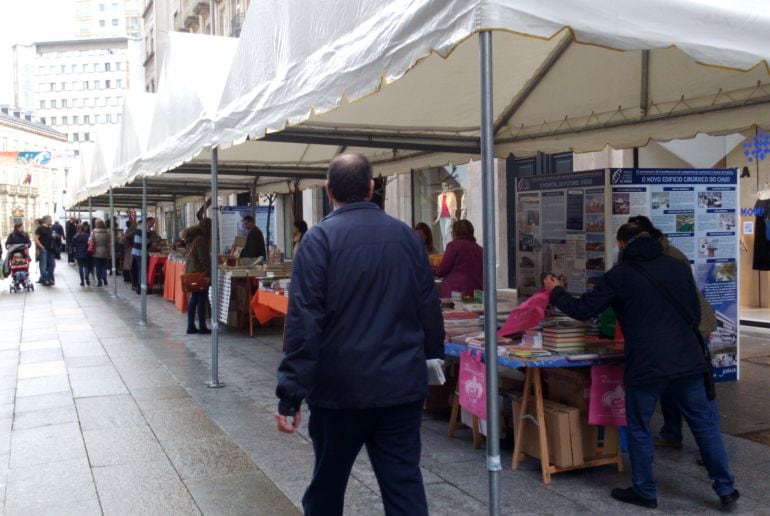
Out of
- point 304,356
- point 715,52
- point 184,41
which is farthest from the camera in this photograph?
point 184,41

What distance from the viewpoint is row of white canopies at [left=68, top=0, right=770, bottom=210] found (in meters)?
3.37

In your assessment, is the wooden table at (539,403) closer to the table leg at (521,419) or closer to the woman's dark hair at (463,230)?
the table leg at (521,419)

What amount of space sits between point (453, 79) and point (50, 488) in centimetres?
446

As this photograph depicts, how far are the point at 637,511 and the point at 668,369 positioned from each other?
832mm

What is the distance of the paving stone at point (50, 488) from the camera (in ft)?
A: 15.9

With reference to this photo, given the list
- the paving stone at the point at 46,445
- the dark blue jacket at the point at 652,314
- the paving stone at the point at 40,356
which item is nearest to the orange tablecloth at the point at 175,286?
the paving stone at the point at 40,356

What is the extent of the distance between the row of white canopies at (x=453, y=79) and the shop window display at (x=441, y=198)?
18.7 ft

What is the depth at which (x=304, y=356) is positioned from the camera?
3.15m

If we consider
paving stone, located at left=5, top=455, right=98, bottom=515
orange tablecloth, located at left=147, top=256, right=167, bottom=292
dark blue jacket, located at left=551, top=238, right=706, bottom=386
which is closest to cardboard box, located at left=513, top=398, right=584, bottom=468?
dark blue jacket, located at left=551, top=238, right=706, bottom=386

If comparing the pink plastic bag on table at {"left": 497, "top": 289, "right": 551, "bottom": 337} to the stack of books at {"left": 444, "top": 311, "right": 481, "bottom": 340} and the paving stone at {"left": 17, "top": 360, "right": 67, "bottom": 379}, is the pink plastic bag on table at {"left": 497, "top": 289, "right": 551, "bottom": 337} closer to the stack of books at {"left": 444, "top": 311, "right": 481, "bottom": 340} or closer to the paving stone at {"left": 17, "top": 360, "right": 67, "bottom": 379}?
the stack of books at {"left": 444, "top": 311, "right": 481, "bottom": 340}

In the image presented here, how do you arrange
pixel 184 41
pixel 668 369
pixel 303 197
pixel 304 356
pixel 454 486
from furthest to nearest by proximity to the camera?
pixel 303 197 < pixel 184 41 < pixel 454 486 < pixel 668 369 < pixel 304 356

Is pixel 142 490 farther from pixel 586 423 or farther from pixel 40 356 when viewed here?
pixel 40 356

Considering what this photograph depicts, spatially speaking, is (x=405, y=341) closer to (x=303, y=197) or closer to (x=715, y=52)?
(x=715, y=52)

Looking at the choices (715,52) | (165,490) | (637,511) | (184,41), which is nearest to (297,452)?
(165,490)
